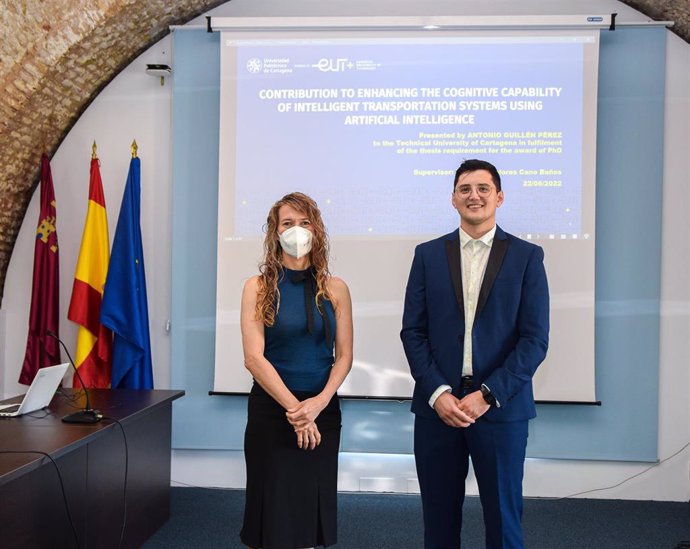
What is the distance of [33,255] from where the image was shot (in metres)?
4.74

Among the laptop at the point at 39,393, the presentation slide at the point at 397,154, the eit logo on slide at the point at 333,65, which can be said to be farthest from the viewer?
the eit logo on slide at the point at 333,65

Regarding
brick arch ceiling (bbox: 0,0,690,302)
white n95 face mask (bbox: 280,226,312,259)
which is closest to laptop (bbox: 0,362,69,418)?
white n95 face mask (bbox: 280,226,312,259)

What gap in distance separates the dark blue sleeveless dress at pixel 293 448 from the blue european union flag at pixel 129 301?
209 cm

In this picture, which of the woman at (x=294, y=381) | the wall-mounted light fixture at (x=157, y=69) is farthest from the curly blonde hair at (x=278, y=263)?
the wall-mounted light fixture at (x=157, y=69)

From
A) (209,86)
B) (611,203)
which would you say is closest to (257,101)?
(209,86)

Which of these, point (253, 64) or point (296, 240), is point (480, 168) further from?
point (253, 64)

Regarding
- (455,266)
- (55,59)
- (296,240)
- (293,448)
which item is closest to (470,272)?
(455,266)

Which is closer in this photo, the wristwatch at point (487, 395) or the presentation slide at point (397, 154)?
the wristwatch at point (487, 395)

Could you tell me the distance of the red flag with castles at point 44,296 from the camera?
4.43m

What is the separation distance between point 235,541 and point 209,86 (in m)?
2.70

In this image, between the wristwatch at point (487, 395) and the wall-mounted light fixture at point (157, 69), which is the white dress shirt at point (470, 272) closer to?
the wristwatch at point (487, 395)

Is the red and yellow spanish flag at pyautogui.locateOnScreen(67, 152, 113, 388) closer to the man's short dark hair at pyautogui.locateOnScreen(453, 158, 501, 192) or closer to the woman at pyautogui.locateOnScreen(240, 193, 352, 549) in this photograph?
the woman at pyautogui.locateOnScreen(240, 193, 352, 549)

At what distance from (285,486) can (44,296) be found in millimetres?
2737

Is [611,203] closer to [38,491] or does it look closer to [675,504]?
[675,504]
